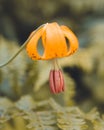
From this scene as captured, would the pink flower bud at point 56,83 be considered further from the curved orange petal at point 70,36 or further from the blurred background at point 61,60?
the blurred background at point 61,60

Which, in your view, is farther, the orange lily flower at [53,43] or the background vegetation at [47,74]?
the background vegetation at [47,74]

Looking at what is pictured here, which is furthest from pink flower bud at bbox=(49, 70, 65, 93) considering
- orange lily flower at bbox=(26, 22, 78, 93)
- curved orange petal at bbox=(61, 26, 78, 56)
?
curved orange petal at bbox=(61, 26, 78, 56)

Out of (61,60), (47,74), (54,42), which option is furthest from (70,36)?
(61,60)

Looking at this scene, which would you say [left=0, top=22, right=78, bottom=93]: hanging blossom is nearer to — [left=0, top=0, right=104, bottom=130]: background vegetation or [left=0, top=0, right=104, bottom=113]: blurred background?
[left=0, top=0, right=104, bottom=130]: background vegetation

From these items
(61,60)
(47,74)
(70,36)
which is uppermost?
(61,60)

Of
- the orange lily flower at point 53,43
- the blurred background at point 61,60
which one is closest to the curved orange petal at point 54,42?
the orange lily flower at point 53,43

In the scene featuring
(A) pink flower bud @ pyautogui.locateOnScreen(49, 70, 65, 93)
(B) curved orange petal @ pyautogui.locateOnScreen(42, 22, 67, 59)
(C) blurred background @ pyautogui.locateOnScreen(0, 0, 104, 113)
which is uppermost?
(C) blurred background @ pyautogui.locateOnScreen(0, 0, 104, 113)

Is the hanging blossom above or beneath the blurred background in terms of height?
beneath

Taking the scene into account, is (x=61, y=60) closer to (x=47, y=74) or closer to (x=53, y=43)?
(x=47, y=74)

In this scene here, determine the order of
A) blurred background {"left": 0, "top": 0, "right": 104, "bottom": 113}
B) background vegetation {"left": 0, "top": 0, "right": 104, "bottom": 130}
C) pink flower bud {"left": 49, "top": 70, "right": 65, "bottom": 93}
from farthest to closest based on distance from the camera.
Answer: blurred background {"left": 0, "top": 0, "right": 104, "bottom": 113} → background vegetation {"left": 0, "top": 0, "right": 104, "bottom": 130} → pink flower bud {"left": 49, "top": 70, "right": 65, "bottom": 93}

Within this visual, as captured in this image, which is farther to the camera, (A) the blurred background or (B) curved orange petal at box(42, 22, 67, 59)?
(A) the blurred background
